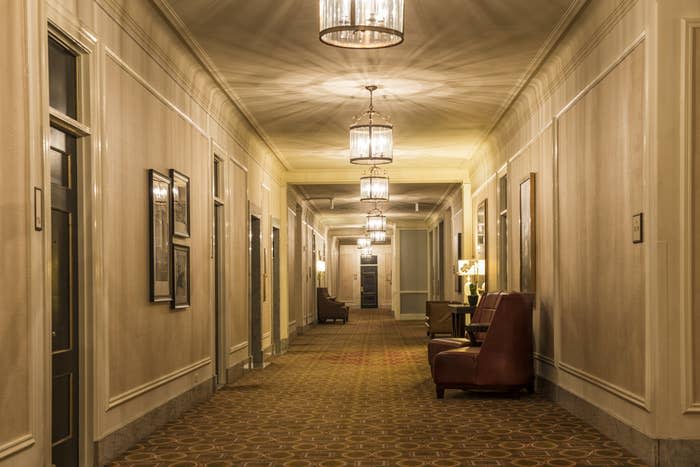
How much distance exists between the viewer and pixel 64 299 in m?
5.07

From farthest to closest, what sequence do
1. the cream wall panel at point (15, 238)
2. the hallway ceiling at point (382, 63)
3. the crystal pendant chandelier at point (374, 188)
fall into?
the crystal pendant chandelier at point (374, 188), the hallway ceiling at point (382, 63), the cream wall panel at point (15, 238)

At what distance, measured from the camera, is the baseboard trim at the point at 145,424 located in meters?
5.46

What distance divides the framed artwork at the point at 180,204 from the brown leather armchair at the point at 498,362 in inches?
113

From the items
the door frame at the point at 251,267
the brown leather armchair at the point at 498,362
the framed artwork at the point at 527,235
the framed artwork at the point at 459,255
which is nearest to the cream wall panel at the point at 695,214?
the brown leather armchair at the point at 498,362

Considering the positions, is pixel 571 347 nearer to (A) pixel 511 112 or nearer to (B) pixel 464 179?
(A) pixel 511 112

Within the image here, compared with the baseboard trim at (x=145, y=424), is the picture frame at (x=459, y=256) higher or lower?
higher

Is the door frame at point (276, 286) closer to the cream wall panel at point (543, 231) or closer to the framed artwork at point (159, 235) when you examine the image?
the cream wall panel at point (543, 231)

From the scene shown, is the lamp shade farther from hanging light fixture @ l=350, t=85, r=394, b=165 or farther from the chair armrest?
the chair armrest

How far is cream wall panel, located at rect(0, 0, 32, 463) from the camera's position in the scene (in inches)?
154

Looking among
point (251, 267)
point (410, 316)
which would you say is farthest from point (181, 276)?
point (410, 316)

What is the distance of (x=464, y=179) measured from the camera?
50.9 feet

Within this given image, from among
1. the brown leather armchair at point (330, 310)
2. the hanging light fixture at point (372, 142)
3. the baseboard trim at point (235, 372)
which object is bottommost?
the brown leather armchair at point (330, 310)

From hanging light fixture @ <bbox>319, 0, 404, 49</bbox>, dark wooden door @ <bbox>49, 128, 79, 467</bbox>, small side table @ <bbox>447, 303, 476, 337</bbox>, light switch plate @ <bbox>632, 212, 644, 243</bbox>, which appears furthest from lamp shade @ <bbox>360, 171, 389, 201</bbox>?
hanging light fixture @ <bbox>319, 0, 404, 49</bbox>

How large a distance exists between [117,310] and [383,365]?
6.78m
